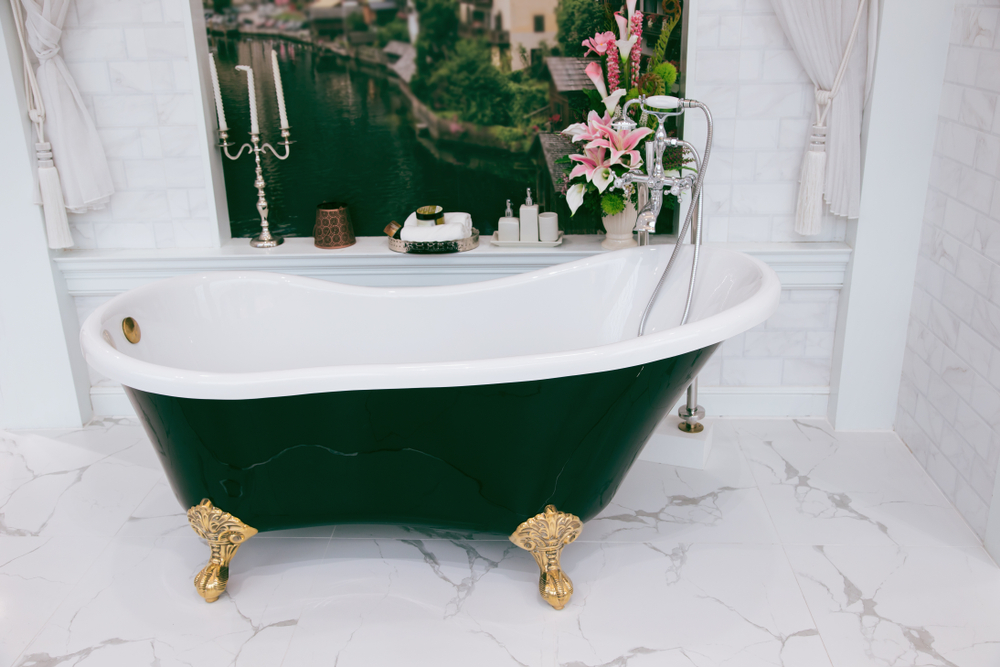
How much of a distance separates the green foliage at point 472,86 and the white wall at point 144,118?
832mm

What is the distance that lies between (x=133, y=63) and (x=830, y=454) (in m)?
2.65

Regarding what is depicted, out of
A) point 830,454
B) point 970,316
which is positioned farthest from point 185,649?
point 970,316

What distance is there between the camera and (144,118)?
9.26 ft

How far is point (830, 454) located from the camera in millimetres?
2744

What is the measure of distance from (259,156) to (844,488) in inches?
89.6

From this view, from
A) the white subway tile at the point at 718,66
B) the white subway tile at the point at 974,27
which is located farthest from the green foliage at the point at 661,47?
the white subway tile at the point at 974,27

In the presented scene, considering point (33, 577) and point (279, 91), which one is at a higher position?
point (279, 91)

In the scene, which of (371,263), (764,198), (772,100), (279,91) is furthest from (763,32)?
(279,91)

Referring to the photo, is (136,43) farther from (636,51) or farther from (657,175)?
(657,175)

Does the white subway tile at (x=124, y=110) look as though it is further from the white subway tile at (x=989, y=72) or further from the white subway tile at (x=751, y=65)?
the white subway tile at (x=989, y=72)

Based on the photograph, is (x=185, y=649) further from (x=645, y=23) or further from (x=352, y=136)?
(x=645, y=23)

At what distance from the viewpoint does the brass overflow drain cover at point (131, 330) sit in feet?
7.20

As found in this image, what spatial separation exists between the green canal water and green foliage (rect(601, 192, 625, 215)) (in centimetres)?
44

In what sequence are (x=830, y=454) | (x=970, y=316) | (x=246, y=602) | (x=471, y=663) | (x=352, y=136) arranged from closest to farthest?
(x=471, y=663) < (x=246, y=602) < (x=970, y=316) < (x=830, y=454) < (x=352, y=136)
